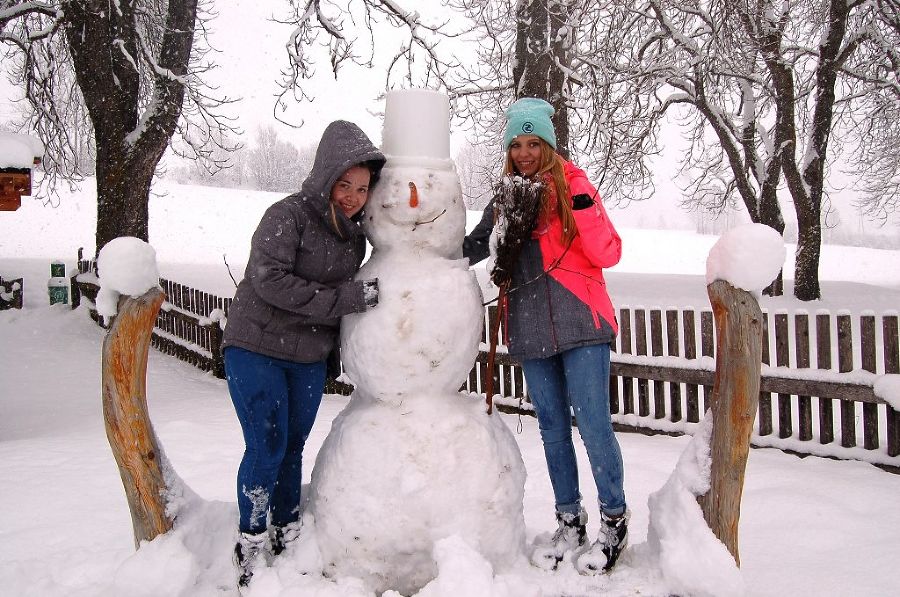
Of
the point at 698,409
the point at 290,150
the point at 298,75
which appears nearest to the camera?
the point at 698,409

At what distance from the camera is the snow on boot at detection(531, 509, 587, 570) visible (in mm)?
2618

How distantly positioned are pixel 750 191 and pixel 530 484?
9.97 metres

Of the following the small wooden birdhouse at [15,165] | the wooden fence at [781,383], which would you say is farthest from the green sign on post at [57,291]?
the wooden fence at [781,383]

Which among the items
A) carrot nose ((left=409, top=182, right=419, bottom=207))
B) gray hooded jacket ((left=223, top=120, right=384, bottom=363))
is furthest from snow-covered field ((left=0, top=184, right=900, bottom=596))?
carrot nose ((left=409, top=182, right=419, bottom=207))

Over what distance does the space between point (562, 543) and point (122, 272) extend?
2033 millimetres

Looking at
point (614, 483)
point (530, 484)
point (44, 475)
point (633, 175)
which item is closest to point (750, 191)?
point (633, 175)

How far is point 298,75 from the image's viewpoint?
7535 millimetres

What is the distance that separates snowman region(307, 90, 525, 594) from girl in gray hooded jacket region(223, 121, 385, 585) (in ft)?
0.40

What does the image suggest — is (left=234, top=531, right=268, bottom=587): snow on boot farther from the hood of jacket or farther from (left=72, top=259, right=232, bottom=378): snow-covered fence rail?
(left=72, top=259, right=232, bottom=378): snow-covered fence rail

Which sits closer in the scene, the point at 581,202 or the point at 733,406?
the point at 733,406

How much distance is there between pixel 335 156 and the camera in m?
2.47

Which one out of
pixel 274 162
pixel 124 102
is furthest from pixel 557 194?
pixel 274 162

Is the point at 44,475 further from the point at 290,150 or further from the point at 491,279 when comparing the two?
the point at 290,150

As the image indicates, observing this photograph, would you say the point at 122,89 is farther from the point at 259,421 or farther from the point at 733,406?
the point at 733,406
